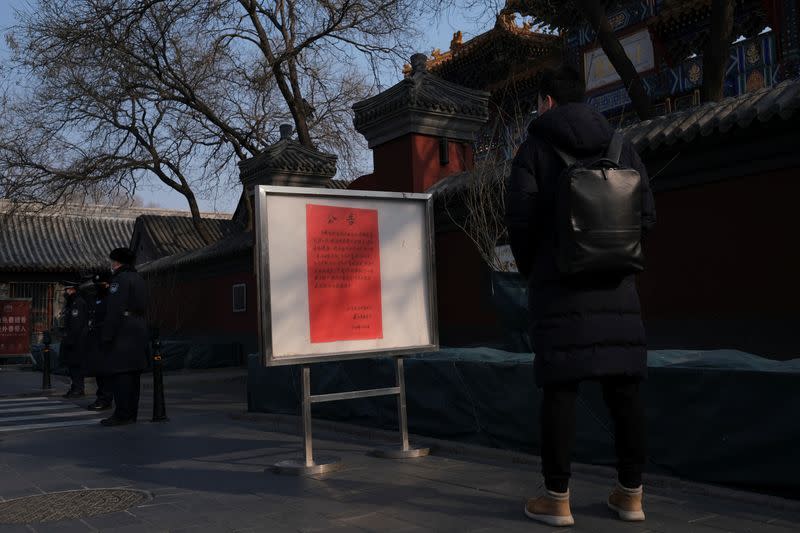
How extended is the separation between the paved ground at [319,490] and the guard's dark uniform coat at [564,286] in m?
0.76

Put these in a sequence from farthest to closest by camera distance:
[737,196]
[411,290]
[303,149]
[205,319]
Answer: [205,319] → [303,149] → [737,196] → [411,290]

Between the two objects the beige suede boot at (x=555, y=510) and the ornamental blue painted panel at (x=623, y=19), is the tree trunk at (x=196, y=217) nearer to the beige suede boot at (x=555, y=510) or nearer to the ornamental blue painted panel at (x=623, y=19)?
the ornamental blue painted panel at (x=623, y=19)

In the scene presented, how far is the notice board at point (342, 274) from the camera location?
16.2ft

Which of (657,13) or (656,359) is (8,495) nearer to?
(656,359)

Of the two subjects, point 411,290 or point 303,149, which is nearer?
point 411,290

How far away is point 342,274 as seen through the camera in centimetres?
528

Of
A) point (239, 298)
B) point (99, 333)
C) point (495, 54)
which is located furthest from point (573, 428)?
point (495, 54)

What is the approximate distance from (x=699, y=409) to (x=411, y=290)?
2186 millimetres

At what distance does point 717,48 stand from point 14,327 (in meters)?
23.5

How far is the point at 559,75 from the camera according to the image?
3.63m

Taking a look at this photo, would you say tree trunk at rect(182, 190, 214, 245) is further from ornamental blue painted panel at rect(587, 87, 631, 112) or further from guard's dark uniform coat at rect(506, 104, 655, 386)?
guard's dark uniform coat at rect(506, 104, 655, 386)

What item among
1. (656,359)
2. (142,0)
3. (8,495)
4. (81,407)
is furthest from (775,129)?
(142,0)

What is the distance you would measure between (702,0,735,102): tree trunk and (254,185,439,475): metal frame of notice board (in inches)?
256

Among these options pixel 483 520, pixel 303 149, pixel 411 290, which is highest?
pixel 303 149
